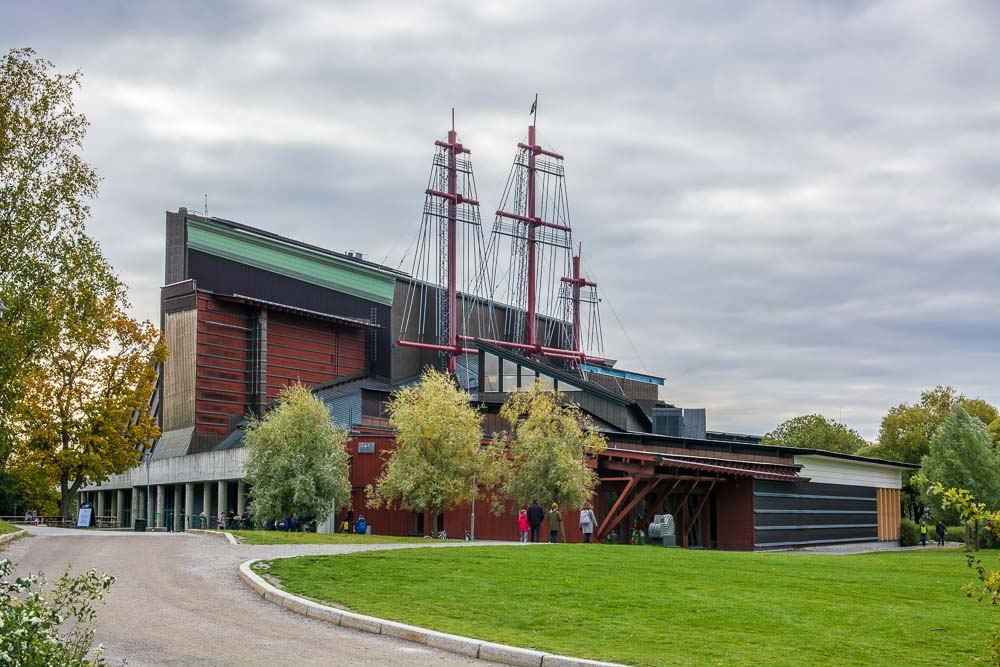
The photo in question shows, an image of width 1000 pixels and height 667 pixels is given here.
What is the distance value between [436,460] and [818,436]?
61.4m

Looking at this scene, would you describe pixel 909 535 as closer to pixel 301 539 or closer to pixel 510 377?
pixel 510 377

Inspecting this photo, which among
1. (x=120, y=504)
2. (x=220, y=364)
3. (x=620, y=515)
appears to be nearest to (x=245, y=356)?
(x=220, y=364)

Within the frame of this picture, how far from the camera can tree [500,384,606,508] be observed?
1497 inches

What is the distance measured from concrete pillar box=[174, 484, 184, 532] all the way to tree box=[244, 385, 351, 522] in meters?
24.3

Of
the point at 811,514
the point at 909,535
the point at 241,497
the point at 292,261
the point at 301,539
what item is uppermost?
the point at 292,261

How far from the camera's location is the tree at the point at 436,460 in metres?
38.1

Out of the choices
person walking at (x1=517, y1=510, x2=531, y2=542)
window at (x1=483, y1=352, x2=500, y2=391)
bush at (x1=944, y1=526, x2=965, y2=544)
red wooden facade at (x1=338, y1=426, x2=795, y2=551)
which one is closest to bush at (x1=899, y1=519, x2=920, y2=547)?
bush at (x1=944, y1=526, x2=965, y2=544)

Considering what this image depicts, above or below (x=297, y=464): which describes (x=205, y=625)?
below

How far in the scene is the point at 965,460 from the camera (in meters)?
51.8

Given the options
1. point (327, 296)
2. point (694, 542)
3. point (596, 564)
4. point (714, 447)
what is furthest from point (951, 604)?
point (327, 296)

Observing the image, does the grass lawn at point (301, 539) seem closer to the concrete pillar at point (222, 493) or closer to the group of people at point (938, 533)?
the concrete pillar at point (222, 493)

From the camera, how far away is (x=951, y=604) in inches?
681

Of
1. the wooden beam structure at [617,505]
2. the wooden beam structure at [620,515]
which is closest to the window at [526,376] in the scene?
the wooden beam structure at [620,515]

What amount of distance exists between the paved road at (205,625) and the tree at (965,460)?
130 feet
